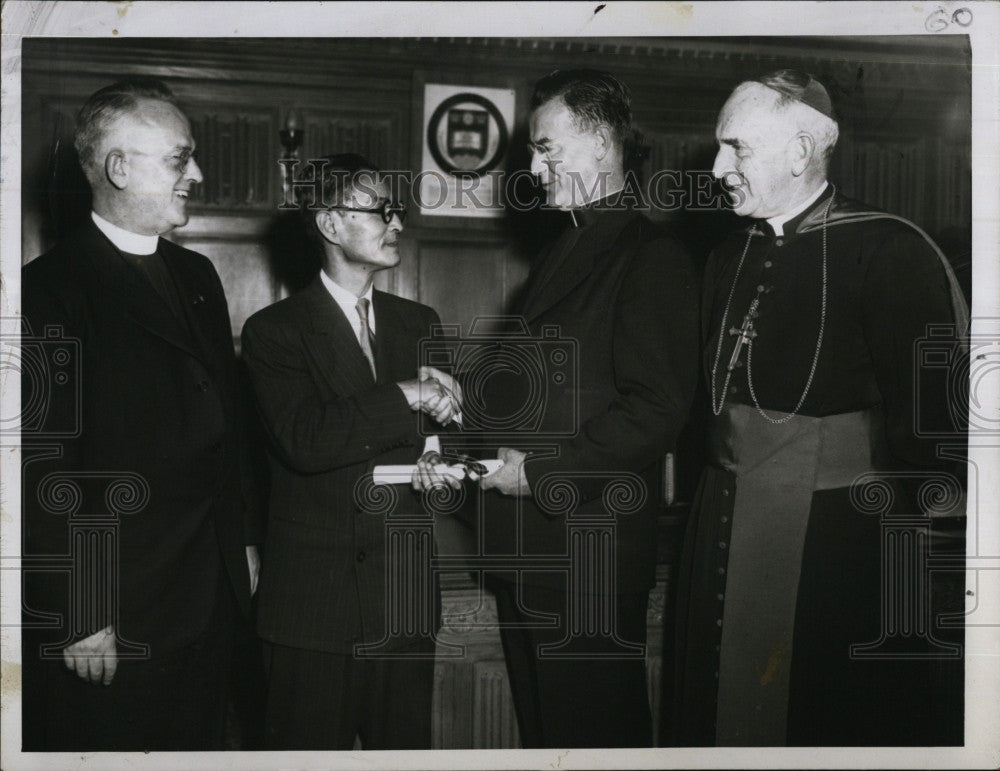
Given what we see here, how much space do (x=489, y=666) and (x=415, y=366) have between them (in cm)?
56

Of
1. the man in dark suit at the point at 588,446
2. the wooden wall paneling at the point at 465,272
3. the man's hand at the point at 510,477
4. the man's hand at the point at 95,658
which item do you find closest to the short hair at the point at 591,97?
the man in dark suit at the point at 588,446

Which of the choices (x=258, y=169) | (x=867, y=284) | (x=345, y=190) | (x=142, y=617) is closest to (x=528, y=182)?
(x=345, y=190)

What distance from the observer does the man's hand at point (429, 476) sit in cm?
160

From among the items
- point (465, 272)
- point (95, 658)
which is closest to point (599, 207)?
point (465, 272)

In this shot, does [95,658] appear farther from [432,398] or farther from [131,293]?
[432,398]

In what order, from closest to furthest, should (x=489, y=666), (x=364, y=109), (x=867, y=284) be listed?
(x=867, y=284) → (x=489, y=666) → (x=364, y=109)

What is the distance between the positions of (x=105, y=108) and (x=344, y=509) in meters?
0.80

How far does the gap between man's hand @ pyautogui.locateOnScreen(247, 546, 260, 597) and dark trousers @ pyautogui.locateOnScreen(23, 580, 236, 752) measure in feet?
0.15

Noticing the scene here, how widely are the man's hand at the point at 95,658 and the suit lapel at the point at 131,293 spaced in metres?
0.52

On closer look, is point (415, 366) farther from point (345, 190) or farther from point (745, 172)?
point (745, 172)

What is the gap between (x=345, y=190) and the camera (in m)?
1.63

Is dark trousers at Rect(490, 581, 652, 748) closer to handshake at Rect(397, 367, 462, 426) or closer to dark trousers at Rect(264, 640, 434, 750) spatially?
dark trousers at Rect(264, 640, 434, 750)

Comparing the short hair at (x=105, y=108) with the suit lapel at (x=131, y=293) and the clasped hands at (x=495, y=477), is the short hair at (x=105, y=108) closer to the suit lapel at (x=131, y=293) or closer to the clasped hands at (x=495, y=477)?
the suit lapel at (x=131, y=293)

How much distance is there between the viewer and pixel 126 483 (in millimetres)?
1578
